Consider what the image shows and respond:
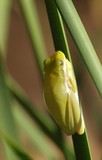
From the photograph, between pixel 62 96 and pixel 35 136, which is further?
pixel 35 136

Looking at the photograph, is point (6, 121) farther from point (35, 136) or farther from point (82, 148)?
point (35, 136)

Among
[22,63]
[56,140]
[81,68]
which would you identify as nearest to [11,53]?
[22,63]

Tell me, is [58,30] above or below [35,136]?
above

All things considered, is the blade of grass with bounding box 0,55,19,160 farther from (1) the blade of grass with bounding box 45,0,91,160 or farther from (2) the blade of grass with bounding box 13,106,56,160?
(2) the blade of grass with bounding box 13,106,56,160

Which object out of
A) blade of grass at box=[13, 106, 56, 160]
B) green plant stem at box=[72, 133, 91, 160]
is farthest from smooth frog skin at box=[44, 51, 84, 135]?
blade of grass at box=[13, 106, 56, 160]

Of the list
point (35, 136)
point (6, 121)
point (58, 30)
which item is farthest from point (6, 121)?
point (35, 136)

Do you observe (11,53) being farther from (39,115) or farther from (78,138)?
(78,138)
